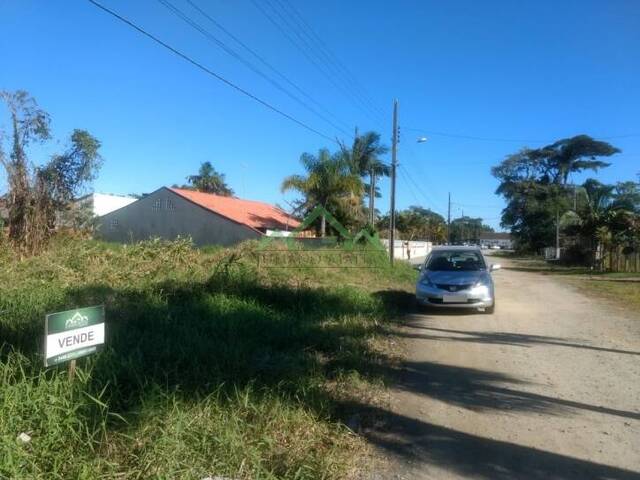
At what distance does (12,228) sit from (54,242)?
1.17 metres

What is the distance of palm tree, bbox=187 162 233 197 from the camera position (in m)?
56.9

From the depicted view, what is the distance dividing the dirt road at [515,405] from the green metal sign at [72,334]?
8.27 ft

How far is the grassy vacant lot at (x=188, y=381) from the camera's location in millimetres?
3477

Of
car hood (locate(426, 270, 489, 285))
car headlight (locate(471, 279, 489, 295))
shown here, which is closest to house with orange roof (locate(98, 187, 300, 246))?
car hood (locate(426, 270, 489, 285))

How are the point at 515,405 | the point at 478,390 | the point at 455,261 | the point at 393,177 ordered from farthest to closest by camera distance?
the point at 393,177
the point at 455,261
the point at 478,390
the point at 515,405

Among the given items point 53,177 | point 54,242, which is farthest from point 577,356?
point 53,177

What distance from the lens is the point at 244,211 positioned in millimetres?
31906

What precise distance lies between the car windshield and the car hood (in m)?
0.32

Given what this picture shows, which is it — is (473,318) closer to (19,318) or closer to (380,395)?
(380,395)

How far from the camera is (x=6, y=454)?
322cm

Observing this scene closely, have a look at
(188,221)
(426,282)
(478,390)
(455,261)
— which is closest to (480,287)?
(426,282)

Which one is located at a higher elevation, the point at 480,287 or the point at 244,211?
the point at 244,211

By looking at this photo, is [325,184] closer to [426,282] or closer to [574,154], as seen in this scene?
[426,282]

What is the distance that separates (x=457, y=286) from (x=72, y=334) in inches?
323
